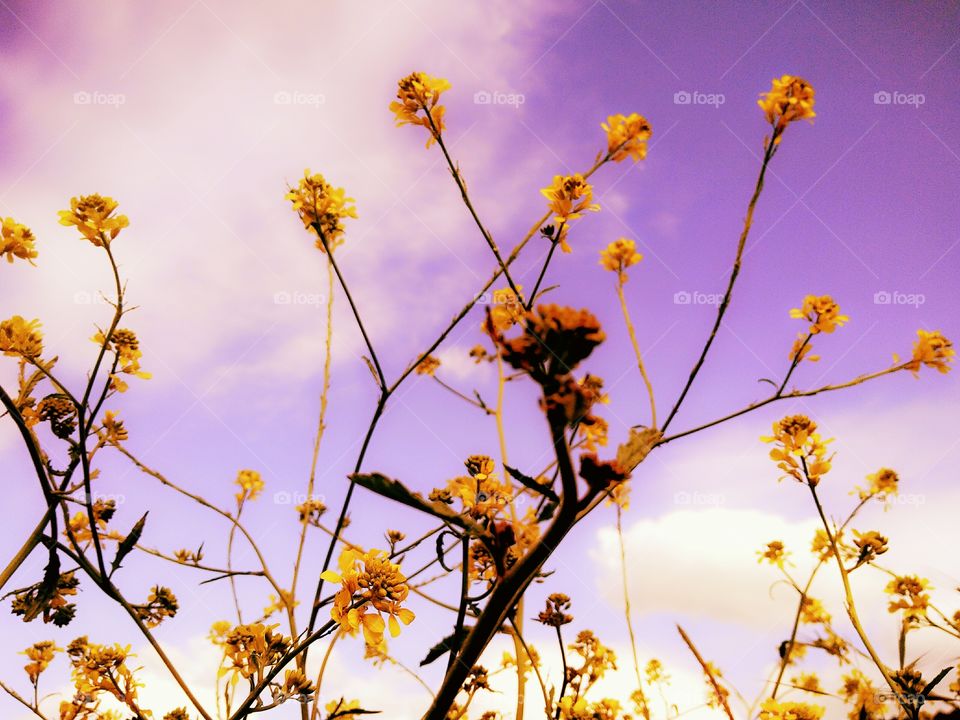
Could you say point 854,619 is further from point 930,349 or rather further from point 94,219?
point 94,219

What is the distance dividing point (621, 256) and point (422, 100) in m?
0.84

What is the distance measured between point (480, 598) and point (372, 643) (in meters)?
0.34

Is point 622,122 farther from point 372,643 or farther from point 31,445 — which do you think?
point 31,445

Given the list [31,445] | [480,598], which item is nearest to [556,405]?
[480,598]

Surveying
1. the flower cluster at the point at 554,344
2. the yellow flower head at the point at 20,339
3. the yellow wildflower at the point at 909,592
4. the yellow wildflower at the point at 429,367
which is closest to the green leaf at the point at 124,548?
the yellow flower head at the point at 20,339

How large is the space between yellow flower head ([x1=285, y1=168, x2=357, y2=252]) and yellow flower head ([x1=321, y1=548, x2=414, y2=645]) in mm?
1108

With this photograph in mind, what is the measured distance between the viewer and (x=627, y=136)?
72.6 inches

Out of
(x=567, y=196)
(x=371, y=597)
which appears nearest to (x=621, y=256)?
(x=567, y=196)

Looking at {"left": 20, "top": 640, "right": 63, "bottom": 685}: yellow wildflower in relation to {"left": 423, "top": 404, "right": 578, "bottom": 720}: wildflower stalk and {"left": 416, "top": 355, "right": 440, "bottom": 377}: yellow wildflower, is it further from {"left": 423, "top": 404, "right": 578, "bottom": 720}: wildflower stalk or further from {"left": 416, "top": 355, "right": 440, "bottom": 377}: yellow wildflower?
{"left": 423, "top": 404, "right": 578, "bottom": 720}: wildflower stalk

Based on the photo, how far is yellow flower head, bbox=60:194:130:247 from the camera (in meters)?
1.52

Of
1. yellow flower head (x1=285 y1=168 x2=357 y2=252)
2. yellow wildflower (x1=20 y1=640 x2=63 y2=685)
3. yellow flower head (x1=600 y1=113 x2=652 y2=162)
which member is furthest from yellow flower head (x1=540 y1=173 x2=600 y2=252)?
yellow wildflower (x1=20 y1=640 x2=63 y2=685)

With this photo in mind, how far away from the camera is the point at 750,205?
1.15m

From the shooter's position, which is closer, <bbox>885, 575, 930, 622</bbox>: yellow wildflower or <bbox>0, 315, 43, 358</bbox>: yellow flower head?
<bbox>0, 315, 43, 358</bbox>: yellow flower head

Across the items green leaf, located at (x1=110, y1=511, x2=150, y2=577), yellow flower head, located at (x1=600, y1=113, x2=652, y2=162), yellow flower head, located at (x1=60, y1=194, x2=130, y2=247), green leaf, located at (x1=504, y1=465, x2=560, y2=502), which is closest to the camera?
green leaf, located at (x1=504, y1=465, x2=560, y2=502)
